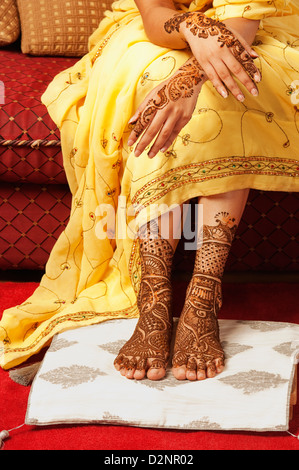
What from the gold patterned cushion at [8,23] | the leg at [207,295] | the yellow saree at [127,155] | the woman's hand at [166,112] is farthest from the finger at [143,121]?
the gold patterned cushion at [8,23]

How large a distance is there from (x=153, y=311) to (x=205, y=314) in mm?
113

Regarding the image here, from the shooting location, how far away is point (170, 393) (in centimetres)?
117

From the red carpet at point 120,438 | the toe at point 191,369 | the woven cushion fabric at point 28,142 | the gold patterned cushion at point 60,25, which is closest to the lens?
the red carpet at point 120,438

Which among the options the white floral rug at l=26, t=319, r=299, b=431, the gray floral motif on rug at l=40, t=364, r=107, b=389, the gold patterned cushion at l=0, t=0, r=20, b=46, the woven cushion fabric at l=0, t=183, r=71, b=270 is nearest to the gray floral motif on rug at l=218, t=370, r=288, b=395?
the white floral rug at l=26, t=319, r=299, b=431

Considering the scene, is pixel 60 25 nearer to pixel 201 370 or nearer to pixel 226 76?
pixel 226 76

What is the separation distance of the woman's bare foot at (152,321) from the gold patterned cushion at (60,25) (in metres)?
1.05

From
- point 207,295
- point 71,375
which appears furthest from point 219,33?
point 71,375

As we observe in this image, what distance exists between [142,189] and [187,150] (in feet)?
0.43

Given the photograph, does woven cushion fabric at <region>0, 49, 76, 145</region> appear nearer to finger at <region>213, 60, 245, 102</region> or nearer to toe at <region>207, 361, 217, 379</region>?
finger at <region>213, 60, 245, 102</region>

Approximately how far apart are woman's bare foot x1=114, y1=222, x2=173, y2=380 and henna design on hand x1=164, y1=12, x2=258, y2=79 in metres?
0.42

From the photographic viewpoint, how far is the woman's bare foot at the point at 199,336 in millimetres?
1217

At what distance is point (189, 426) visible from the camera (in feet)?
3.68

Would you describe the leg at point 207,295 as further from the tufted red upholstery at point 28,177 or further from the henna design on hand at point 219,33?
the tufted red upholstery at point 28,177

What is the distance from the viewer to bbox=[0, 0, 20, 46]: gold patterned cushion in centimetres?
213
